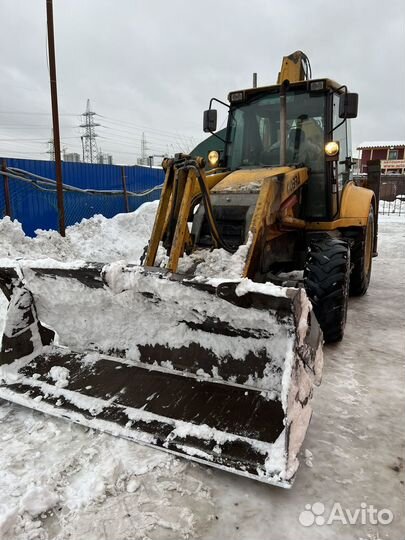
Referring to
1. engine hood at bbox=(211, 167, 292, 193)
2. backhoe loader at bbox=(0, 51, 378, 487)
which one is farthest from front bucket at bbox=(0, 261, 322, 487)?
engine hood at bbox=(211, 167, 292, 193)

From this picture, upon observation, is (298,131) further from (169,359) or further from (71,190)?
(71,190)

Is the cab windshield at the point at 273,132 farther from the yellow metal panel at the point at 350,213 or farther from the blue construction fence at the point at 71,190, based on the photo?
the blue construction fence at the point at 71,190

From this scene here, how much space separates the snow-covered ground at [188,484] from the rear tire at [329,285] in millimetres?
706

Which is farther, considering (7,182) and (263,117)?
(7,182)

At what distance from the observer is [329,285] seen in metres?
3.72

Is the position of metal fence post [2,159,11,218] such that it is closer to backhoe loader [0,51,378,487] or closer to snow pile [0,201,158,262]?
snow pile [0,201,158,262]

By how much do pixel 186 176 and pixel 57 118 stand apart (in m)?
4.77

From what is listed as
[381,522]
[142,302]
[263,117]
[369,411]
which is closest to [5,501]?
[142,302]

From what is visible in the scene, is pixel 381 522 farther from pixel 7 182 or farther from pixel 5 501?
pixel 7 182

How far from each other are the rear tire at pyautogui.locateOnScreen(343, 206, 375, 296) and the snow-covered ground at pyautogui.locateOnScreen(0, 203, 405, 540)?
2.29 metres

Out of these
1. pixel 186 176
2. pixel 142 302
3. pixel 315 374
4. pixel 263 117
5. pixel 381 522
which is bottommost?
pixel 381 522

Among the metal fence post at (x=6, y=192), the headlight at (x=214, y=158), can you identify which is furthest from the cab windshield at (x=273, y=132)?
the metal fence post at (x=6, y=192)

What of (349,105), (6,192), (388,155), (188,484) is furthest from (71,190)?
(388,155)

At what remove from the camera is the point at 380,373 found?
3.50 m
